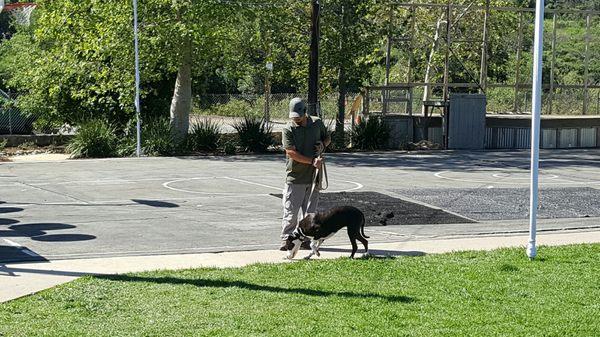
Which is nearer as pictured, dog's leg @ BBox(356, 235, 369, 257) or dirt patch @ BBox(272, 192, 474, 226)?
dog's leg @ BBox(356, 235, 369, 257)

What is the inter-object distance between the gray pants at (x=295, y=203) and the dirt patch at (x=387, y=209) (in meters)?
2.31

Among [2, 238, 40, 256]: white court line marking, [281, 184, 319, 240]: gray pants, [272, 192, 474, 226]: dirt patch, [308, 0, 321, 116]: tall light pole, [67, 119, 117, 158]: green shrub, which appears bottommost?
[2, 238, 40, 256]: white court line marking

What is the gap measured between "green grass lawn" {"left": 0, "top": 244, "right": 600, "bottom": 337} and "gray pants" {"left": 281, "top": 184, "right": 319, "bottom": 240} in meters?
0.86

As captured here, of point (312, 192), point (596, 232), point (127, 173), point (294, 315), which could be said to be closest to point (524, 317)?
point (294, 315)

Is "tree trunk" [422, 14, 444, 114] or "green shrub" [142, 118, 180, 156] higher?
"tree trunk" [422, 14, 444, 114]

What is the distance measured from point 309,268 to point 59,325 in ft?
11.7

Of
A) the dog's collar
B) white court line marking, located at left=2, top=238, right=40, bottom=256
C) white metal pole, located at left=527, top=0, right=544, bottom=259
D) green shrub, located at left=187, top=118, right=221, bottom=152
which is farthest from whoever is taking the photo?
green shrub, located at left=187, top=118, right=221, bottom=152

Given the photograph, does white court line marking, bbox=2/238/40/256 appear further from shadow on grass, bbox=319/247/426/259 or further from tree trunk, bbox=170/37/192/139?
tree trunk, bbox=170/37/192/139

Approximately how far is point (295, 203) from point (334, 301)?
10.3 feet

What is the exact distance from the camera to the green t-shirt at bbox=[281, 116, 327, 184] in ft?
40.3

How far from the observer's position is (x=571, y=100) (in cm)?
3738

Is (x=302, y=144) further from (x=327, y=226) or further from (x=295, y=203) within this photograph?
(x=327, y=226)

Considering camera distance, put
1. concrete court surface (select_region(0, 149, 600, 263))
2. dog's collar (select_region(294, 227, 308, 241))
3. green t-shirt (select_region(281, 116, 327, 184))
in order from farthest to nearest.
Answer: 1. concrete court surface (select_region(0, 149, 600, 263))
2. green t-shirt (select_region(281, 116, 327, 184))
3. dog's collar (select_region(294, 227, 308, 241))

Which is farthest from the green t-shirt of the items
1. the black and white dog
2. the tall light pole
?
the tall light pole
